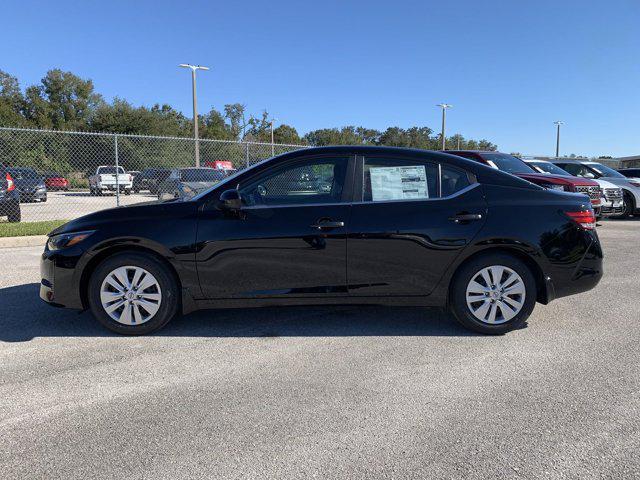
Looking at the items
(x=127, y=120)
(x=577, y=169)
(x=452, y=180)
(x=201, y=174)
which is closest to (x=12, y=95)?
(x=127, y=120)

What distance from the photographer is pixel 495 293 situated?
166 inches

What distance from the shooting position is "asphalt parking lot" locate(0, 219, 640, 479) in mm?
2473

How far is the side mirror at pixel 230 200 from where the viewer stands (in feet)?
13.3

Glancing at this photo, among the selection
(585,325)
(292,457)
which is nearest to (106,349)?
(292,457)

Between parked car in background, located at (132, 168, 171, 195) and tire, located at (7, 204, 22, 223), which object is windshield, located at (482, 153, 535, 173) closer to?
tire, located at (7, 204, 22, 223)

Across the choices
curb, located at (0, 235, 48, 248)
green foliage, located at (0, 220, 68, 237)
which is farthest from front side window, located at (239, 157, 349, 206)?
green foliage, located at (0, 220, 68, 237)

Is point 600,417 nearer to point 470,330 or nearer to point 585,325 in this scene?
point 470,330

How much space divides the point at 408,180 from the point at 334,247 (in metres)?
0.89

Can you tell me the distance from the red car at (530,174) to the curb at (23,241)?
812 cm

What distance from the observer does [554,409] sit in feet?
9.80

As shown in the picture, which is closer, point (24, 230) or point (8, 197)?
point (24, 230)

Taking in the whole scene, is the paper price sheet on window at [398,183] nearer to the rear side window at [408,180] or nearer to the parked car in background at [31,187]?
the rear side window at [408,180]

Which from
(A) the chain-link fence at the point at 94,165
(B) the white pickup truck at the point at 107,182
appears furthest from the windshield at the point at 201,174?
(B) the white pickup truck at the point at 107,182

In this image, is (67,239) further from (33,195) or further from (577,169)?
(33,195)
